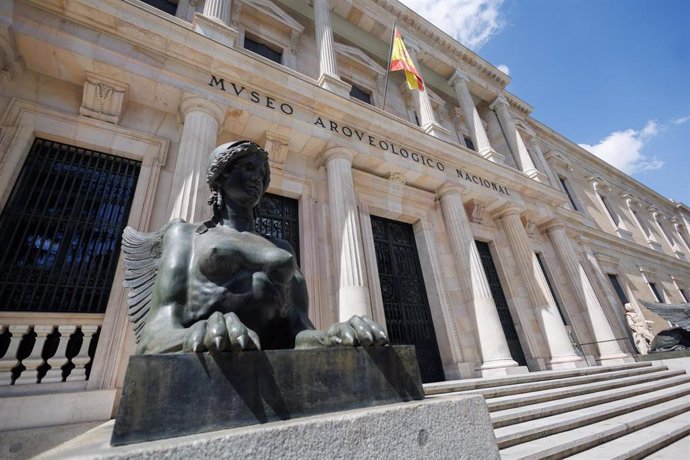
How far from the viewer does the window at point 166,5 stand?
827cm

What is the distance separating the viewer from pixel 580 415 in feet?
13.6

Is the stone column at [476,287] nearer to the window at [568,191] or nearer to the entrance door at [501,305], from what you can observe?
the entrance door at [501,305]

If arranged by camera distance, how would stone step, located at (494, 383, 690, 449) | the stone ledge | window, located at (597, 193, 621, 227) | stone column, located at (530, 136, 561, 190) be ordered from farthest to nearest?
window, located at (597, 193, 621, 227) → stone column, located at (530, 136, 561, 190) → stone step, located at (494, 383, 690, 449) → the stone ledge

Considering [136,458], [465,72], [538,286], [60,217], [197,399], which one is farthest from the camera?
[465,72]

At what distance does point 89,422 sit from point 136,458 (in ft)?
13.0

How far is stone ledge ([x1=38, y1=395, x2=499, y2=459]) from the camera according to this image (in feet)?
3.28

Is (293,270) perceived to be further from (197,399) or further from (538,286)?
(538,286)

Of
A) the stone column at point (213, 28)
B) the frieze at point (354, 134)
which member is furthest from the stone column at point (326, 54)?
the stone column at point (213, 28)

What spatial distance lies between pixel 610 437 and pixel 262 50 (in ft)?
39.1

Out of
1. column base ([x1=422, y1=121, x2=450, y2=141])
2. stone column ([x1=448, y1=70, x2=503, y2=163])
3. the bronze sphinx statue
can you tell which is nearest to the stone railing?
the bronze sphinx statue

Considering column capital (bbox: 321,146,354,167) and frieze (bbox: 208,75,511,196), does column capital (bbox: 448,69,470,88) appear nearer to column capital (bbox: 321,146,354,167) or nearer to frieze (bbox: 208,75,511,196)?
frieze (bbox: 208,75,511,196)

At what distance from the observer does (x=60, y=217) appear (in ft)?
16.0

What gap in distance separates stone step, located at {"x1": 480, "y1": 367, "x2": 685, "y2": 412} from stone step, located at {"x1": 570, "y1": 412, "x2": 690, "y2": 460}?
1.11m

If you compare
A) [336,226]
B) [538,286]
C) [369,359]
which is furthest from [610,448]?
[538,286]
